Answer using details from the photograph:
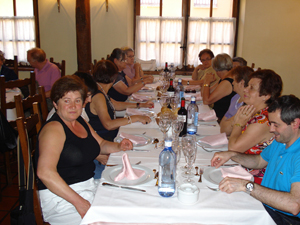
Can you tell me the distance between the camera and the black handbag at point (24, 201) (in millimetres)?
1479

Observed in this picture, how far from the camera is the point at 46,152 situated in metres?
1.50

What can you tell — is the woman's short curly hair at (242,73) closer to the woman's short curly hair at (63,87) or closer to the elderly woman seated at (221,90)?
the elderly woman seated at (221,90)

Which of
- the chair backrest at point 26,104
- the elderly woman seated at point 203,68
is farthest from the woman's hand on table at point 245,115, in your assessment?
the elderly woman seated at point 203,68

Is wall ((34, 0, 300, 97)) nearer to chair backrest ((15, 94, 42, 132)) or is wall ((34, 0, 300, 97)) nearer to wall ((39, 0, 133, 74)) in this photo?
wall ((39, 0, 133, 74))

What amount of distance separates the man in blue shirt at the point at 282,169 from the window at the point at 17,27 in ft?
20.0

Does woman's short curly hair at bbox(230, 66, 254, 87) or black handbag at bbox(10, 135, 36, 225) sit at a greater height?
woman's short curly hair at bbox(230, 66, 254, 87)

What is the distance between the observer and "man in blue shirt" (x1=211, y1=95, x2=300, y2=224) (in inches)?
51.4

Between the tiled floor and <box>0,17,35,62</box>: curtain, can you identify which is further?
<box>0,17,35,62</box>: curtain

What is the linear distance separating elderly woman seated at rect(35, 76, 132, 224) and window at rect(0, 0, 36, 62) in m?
5.41

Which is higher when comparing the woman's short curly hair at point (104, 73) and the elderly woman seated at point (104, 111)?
the woman's short curly hair at point (104, 73)

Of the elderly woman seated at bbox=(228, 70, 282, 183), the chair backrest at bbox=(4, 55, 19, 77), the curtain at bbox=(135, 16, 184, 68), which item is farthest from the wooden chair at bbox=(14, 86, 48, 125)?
the curtain at bbox=(135, 16, 184, 68)

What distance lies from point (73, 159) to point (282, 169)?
114 centimetres

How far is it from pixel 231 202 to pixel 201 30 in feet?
18.4

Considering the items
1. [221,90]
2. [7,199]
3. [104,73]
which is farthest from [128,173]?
[221,90]
